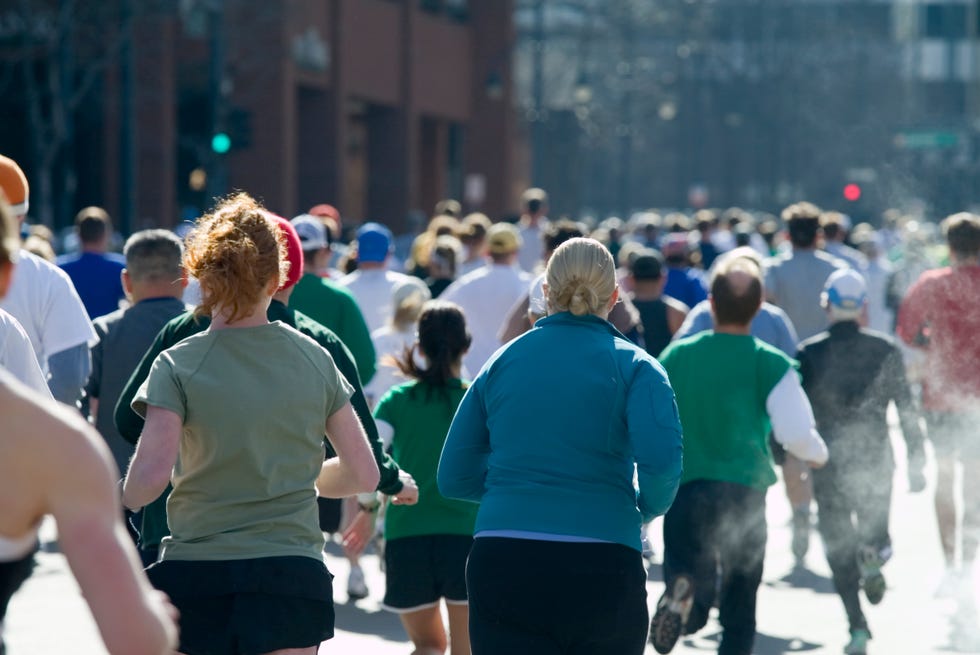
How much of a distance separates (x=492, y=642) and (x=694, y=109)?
76.0m

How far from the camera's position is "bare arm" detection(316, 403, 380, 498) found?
487 cm

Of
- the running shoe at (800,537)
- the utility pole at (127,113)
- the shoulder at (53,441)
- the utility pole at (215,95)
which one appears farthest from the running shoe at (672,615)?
the utility pole at (127,113)

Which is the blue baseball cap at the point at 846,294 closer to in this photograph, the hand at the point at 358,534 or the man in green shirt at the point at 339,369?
the hand at the point at 358,534

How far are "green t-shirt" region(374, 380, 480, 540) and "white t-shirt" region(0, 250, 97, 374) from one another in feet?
4.05

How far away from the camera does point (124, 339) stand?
7312mm

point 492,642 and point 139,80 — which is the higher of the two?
point 139,80

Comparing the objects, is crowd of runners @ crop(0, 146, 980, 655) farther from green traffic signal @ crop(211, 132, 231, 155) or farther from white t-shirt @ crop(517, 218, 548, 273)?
green traffic signal @ crop(211, 132, 231, 155)

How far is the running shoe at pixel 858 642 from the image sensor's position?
337 inches

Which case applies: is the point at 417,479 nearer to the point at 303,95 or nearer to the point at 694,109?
the point at 303,95

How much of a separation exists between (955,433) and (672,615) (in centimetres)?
289

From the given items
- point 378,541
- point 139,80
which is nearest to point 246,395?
point 378,541

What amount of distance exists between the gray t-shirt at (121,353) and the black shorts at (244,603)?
262cm

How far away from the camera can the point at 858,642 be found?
8.56 m

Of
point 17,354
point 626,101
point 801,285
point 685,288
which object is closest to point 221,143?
point 685,288
